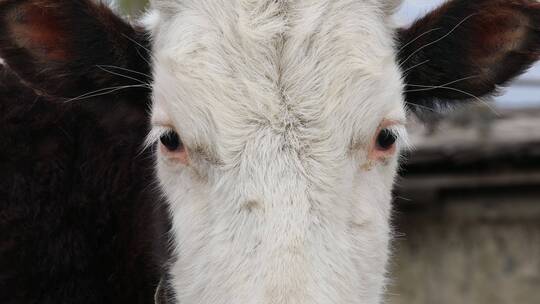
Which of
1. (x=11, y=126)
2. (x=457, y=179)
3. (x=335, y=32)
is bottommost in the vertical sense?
(x=457, y=179)

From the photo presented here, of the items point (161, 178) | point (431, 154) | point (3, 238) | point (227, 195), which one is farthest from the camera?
point (431, 154)

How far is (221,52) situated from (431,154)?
9088mm

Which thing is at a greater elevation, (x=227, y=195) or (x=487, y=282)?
(x=227, y=195)

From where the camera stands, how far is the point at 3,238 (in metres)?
5.33

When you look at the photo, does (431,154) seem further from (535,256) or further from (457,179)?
(535,256)

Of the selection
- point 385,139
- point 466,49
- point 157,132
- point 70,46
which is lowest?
point 385,139

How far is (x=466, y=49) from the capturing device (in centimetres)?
531

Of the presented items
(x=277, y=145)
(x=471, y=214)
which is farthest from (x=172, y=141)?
(x=471, y=214)

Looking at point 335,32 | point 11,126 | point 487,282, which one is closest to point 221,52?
point 335,32

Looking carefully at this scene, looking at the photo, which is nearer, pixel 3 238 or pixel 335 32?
pixel 335 32

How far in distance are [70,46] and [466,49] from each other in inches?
86.7

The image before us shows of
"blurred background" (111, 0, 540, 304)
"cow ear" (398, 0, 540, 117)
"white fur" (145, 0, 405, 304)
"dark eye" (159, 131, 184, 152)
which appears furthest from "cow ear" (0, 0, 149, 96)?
"blurred background" (111, 0, 540, 304)

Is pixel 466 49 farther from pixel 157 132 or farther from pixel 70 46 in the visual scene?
pixel 70 46

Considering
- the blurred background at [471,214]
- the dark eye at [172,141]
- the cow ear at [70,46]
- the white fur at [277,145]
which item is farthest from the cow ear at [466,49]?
the blurred background at [471,214]
